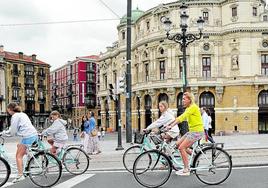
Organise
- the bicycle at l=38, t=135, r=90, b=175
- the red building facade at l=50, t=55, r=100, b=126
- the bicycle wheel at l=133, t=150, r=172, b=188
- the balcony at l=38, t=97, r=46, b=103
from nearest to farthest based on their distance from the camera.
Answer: the bicycle wheel at l=133, t=150, r=172, b=188 → the bicycle at l=38, t=135, r=90, b=175 → the balcony at l=38, t=97, r=46, b=103 → the red building facade at l=50, t=55, r=100, b=126

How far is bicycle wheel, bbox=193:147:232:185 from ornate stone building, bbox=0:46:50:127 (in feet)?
261

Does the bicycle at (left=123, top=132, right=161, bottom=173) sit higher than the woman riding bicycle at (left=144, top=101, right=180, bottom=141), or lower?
lower

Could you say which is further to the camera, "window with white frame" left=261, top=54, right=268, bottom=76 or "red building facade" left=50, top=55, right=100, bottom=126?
"red building facade" left=50, top=55, right=100, bottom=126

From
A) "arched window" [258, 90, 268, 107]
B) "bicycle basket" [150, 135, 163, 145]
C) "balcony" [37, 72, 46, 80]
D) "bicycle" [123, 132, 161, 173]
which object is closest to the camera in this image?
"bicycle basket" [150, 135, 163, 145]

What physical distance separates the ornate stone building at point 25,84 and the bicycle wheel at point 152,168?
260 ft

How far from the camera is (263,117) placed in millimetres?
52875

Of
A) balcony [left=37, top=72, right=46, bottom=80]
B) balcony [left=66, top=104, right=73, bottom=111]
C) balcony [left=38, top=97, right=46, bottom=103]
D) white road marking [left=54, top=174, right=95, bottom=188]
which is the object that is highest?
balcony [left=37, top=72, right=46, bottom=80]

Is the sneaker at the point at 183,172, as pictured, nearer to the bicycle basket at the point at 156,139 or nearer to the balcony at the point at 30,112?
the bicycle basket at the point at 156,139

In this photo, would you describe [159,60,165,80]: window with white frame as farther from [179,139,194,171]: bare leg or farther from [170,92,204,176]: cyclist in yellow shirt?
[179,139,194,171]: bare leg

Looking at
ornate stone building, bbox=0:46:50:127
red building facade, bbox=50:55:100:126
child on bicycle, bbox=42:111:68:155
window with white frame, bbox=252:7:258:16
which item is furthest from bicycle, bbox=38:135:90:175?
red building facade, bbox=50:55:100:126

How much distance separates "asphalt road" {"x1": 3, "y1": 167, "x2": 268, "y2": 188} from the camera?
911 centimetres

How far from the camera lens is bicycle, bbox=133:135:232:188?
9070mm

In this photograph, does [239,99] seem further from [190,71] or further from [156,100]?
[156,100]

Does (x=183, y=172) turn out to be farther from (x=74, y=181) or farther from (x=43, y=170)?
(x=43, y=170)
